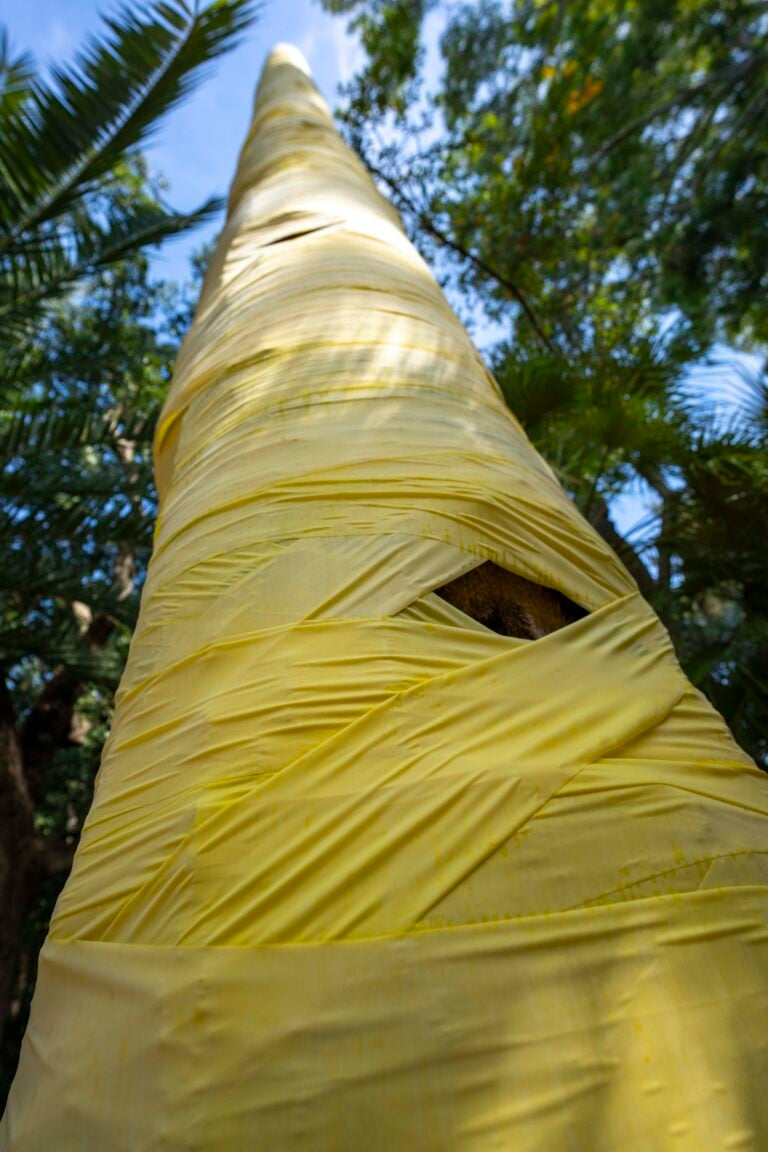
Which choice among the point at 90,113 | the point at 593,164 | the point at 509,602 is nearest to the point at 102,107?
the point at 90,113

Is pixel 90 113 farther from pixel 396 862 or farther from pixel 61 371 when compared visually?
pixel 396 862

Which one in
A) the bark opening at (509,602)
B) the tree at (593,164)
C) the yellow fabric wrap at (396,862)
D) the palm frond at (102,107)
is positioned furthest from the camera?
the tree at (593,164)

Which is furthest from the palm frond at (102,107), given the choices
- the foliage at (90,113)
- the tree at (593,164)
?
the tree at (593,164)

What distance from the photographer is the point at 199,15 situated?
126 inches

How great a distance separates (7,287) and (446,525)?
3854 millimetres

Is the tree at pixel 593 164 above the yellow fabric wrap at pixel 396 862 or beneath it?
above

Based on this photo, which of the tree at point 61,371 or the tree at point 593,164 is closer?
the tree at point 61,371

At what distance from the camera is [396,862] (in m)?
0.66

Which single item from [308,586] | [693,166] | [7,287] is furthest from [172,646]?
[693,166]

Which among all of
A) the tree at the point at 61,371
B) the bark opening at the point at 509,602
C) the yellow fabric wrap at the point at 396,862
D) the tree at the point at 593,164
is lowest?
the yellow fabric wrap at the point at 396,862

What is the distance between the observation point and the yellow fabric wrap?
56 centimetres

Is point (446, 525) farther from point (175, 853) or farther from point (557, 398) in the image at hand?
point (557, 398)

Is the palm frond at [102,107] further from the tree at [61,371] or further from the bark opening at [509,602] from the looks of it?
the bark opening at [509,602]

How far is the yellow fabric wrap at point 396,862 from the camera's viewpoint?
56 centimetres
